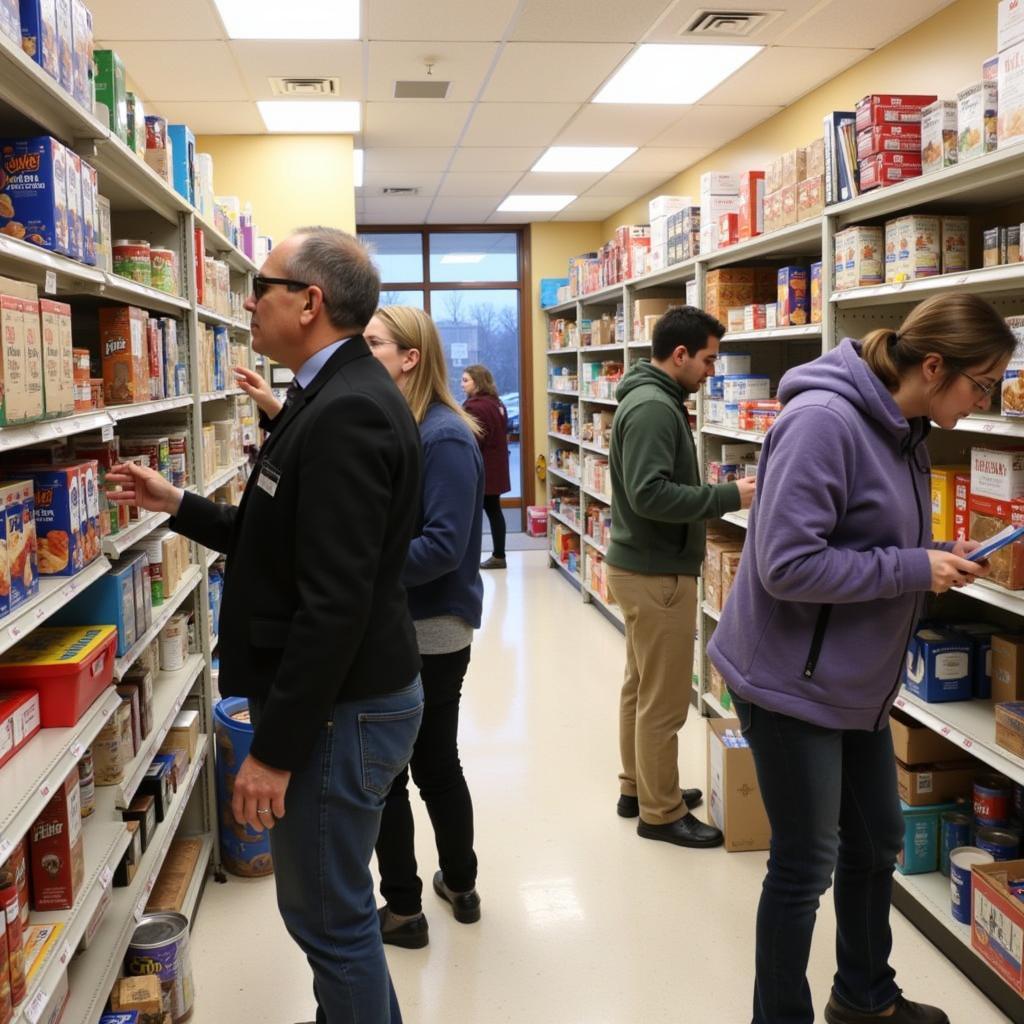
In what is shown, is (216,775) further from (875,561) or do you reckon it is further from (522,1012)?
(875,561)

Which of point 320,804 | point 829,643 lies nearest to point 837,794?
point 829,643

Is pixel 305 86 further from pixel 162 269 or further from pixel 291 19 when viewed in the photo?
pixel 162 269

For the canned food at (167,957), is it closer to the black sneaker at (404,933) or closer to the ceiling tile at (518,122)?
the black sneaker at (404,933)

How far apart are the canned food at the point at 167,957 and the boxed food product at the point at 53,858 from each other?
56 cm

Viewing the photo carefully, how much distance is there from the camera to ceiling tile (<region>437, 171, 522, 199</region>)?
8789mm

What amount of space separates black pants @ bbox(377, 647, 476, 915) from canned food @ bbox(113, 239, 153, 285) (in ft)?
4.48

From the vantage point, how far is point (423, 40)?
513cm

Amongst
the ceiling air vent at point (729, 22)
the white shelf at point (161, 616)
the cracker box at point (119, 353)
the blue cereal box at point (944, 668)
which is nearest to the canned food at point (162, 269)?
the cracker box at point (119, 353)

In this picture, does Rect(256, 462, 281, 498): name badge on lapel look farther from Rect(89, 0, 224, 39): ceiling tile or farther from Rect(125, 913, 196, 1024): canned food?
Rect(89, 0, 224, 39): ceiling tile

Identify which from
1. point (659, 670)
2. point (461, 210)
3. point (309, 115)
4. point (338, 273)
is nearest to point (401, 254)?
point (461, 210)

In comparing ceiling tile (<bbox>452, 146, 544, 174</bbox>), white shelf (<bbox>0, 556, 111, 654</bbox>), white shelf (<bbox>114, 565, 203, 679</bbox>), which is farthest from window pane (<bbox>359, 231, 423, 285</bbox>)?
white shelf (<bbox>0, 556, 111, 654</bbox>)

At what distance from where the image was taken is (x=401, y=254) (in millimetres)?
11852

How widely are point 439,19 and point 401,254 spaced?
280 inches

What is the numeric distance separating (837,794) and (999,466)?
114 centimetres
